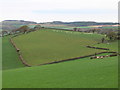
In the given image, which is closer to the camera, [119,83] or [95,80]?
[119,83]

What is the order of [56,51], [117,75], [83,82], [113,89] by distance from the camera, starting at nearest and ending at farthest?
[113,89]
[83,82]
[117,75]
[56,51]

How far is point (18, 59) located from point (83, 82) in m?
40.6

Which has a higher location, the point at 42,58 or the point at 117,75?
the point at 117,75

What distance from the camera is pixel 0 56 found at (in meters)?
59.2

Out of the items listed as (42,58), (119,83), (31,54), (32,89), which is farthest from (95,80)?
(31,54)

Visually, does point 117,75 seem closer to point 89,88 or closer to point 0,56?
point 89,88

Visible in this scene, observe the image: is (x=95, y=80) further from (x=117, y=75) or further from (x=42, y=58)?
(x=42, y=58)

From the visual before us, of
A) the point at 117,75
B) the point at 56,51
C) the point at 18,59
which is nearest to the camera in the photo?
the point at 117,75

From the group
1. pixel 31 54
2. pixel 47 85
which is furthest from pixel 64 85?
pixel 31 54

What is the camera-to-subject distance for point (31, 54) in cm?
6109

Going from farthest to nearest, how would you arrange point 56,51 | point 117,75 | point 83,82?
point 56,51 < point 117,75 < point 83,82

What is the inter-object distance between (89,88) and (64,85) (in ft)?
7.64

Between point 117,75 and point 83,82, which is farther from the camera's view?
point 117,75

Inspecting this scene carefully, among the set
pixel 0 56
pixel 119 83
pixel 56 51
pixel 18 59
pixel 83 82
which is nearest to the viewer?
pixel 119 83
